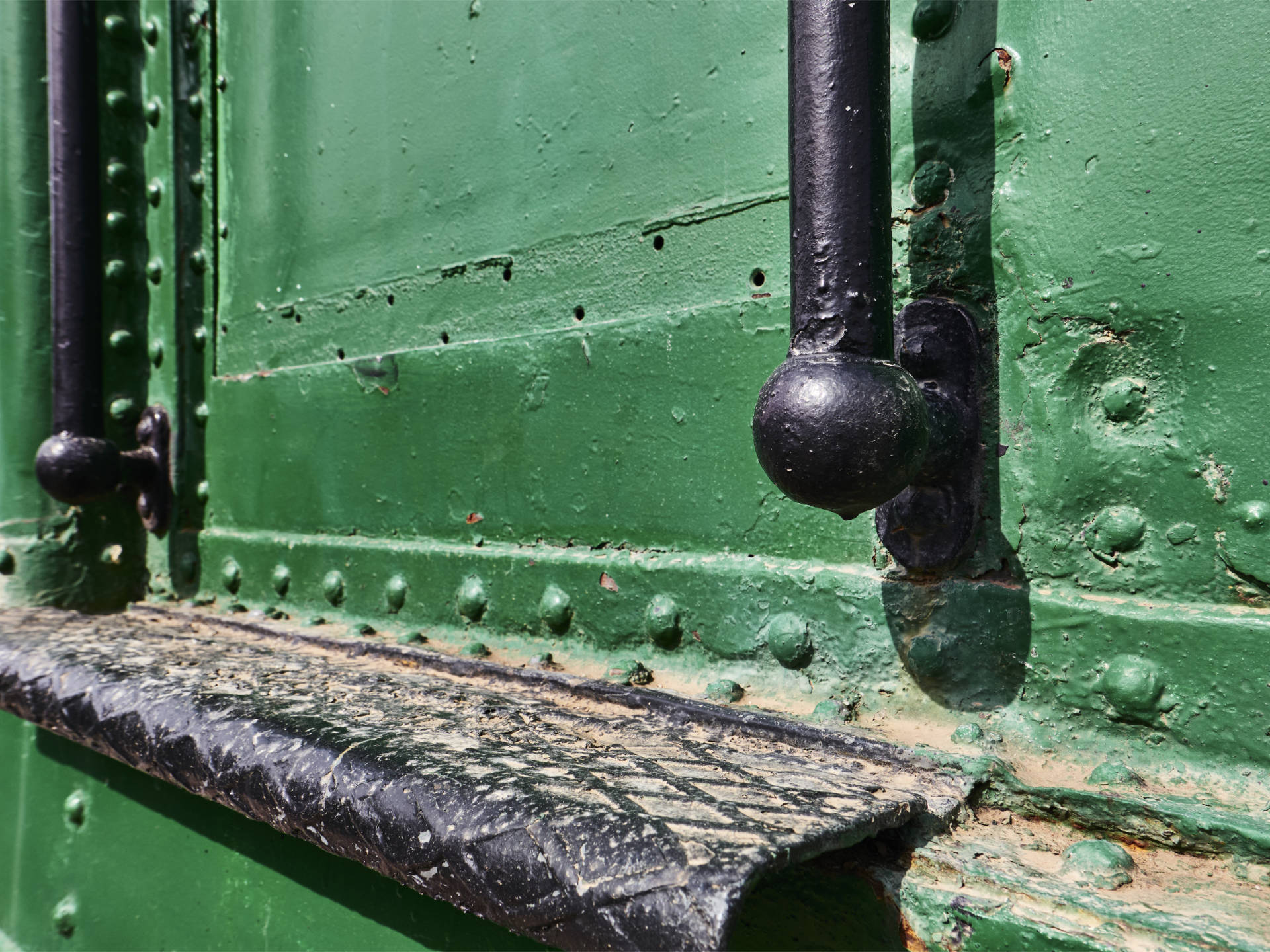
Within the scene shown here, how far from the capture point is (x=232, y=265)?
6.24ft

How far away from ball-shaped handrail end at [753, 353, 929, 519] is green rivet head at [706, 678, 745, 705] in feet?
1.09

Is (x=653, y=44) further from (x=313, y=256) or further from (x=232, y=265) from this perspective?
(x=232, y=265)

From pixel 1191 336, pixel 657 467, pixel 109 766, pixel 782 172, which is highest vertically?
pixel 782 172

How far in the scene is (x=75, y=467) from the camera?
178cm

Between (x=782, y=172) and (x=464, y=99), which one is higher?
(x=464, y=99)

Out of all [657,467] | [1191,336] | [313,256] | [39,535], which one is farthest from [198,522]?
[1191,336]

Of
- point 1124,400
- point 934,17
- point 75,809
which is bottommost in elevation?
point 75,809

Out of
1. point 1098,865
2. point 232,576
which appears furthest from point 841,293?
point 232,576

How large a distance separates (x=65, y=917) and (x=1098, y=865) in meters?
1.80

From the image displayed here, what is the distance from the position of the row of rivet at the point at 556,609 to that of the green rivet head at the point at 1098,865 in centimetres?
34

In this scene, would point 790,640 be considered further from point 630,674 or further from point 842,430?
point 842,430

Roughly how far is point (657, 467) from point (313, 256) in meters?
0.93

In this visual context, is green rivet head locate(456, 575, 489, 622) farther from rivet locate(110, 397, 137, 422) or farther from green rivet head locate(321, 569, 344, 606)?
rivet locate(110, 397, 137, 422)

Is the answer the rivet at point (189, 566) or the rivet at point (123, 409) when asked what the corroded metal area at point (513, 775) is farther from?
the rivet at point (123, 409)
